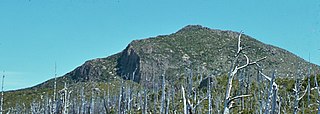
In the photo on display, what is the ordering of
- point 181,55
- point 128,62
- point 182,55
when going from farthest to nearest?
point 128,62
point 182,55
point 181,55

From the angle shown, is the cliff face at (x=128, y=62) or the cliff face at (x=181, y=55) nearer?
the cliff face at (x=181, y=55)

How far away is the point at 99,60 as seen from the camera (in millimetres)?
198375

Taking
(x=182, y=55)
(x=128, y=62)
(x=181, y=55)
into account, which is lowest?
(x=181, y=55)

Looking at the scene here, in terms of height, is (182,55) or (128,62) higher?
(128,62)

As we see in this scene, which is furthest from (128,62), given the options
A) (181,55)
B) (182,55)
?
(181,55)

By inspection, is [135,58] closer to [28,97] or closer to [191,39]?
[191,39]

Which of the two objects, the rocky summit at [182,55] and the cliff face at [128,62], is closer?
the rocky summit at [182,55]

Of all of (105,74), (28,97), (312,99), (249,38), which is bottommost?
(312,99)

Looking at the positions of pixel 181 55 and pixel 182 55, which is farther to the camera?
pixel 182 55

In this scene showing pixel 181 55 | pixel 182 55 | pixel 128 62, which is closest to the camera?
pixel 181 55

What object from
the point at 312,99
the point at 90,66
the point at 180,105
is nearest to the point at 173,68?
the point at 90,66

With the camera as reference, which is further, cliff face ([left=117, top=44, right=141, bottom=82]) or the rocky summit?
cliff face ([left=117, top=44, right=141, bottom=82])

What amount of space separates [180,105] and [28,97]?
81382mm

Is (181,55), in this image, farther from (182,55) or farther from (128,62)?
(128,62)
